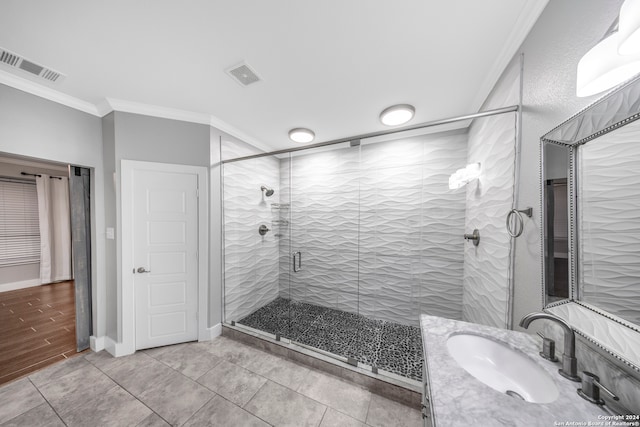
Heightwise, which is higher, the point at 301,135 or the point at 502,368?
the point at 301,135

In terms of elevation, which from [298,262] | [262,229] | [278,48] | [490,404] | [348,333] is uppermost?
[278,48]

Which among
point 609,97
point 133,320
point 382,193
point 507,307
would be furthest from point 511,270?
point 133,320

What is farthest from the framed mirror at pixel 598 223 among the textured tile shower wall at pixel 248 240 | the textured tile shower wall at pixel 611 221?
the textured tile shower wall at pixel 248 240

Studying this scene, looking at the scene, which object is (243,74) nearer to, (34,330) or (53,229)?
(34,330)

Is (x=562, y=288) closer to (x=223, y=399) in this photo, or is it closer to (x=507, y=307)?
(x=507, y=307)

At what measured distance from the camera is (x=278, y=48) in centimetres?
138

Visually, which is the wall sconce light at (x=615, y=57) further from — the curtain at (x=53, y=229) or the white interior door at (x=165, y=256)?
the curtain at (x=53, y=229)

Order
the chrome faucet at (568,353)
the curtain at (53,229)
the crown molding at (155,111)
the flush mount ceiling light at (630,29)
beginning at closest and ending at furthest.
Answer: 1. the flush mount ceiling light at (630,29)
2. the chrome faucet at (568,353)
3. the crown molding at (155,111)
4. the curtain at (53,229)

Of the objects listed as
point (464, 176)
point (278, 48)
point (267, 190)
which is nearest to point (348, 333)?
point (464, 176)

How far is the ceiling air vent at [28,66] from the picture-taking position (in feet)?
4.77

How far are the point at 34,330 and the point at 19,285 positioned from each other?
2566 millimetres

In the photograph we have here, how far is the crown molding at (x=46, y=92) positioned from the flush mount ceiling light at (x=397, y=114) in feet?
10.1

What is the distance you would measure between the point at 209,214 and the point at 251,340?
5.06ft

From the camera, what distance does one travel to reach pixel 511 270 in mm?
1294
